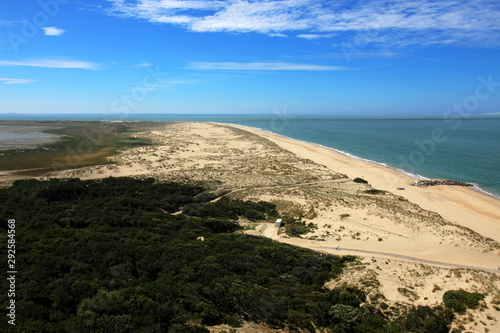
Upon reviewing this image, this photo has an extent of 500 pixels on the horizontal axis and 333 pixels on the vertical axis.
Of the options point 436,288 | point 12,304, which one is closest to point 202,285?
point 12,304

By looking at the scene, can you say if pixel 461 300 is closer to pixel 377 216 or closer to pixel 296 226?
pixel 296 226

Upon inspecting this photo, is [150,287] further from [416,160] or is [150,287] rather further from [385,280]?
[416,160]

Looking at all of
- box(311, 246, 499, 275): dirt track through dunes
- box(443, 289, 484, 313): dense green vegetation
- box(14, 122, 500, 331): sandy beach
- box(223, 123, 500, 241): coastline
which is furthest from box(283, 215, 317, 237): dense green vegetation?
box(223, 123, 500, 241): coastline

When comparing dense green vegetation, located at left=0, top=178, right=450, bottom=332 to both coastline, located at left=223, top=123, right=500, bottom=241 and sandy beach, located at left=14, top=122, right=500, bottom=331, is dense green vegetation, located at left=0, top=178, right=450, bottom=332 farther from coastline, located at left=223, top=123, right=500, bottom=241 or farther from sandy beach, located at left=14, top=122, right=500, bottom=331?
coastline, located at left=223, top=123, right=500, bottom=241

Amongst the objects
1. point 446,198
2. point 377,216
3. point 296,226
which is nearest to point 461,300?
point 296,226

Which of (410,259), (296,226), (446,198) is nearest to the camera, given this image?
(410,259)

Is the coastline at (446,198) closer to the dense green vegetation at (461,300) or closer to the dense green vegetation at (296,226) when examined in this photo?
the dense green vegetation at (461,300)
